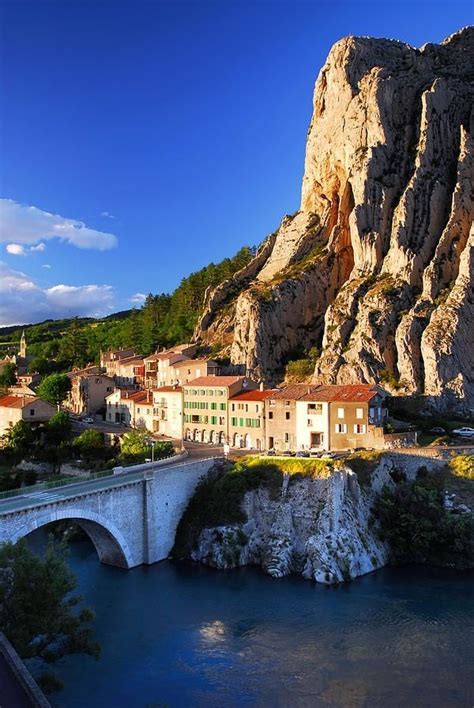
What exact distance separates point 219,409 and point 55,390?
1234 inches

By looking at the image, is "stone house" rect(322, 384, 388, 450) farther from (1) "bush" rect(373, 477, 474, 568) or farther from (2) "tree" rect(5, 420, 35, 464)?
(2) "tree" rect(5, 420, 35, 464)

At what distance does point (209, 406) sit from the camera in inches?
2549

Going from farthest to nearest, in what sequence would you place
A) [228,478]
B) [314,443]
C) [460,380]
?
1. [460,380]
2. [314,443]
3. [228,478]

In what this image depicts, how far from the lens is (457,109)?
87.9 metres

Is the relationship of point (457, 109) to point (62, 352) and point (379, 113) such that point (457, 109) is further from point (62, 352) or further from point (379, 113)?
point (62, 352)

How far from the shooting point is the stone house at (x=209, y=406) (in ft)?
208

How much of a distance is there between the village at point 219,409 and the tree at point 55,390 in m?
2.14

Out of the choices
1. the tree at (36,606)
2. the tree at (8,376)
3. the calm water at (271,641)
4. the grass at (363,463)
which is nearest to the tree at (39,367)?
the tree at (8,376)

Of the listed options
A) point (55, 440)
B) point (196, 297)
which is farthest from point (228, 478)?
point (196, 297)

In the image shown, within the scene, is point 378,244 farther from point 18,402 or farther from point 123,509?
point 123,509

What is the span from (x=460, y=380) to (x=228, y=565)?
3711 cm

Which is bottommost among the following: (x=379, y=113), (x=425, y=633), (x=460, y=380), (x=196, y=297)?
(x=425, y=633)

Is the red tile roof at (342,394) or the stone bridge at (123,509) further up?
the red tile roof at (342,394)

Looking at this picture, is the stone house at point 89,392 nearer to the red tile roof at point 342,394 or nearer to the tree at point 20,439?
the tree at point 20,439
